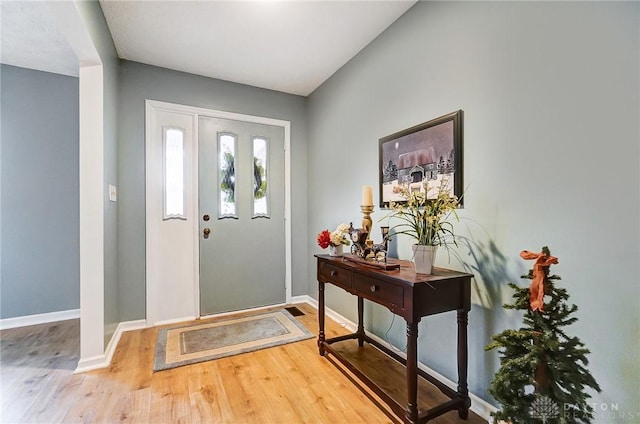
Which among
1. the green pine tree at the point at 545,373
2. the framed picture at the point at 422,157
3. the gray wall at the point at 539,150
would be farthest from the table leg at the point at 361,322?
the green pine tree at the point at 545,373

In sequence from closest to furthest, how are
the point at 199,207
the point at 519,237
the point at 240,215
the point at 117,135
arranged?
1. the point at 519,237
2. the point at 117,135
3. the point at 199,207
4. the point at 240,215

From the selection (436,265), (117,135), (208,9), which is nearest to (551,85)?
(436,265)

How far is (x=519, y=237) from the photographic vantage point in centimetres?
141

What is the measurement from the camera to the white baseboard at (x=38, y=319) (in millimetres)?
2775

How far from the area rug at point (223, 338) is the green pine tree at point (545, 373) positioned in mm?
1766

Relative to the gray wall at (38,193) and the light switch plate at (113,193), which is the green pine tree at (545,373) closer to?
the light switch plate at (113,193)

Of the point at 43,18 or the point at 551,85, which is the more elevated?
the point at 43,18

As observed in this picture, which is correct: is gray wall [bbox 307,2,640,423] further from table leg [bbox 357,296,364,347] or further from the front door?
the front door

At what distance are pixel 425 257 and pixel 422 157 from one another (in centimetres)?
74

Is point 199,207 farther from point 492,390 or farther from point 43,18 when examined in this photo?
point 492,390

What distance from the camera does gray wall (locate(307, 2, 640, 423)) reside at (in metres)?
1.08

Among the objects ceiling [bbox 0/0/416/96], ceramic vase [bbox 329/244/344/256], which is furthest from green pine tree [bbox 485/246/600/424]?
ceiling [bbox 0/0/416/96]

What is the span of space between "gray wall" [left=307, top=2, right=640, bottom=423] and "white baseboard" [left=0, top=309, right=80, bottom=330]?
10.8 ft

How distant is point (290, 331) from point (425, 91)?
7.54ft
